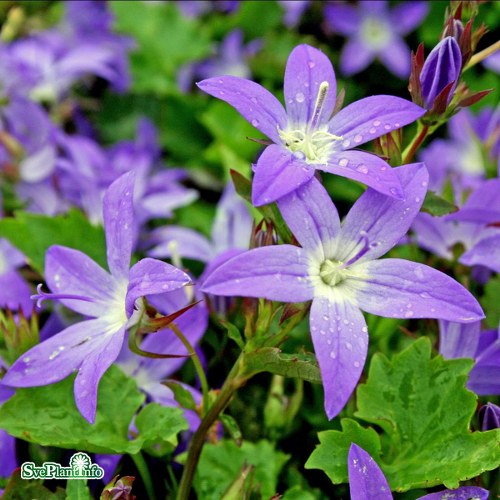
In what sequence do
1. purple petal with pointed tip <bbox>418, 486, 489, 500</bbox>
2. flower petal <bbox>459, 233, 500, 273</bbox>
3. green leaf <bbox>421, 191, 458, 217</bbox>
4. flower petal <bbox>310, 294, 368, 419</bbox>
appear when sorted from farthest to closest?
flower petal <bbox>459, 233, 500, 273</bbox>
green leaf <bbox>421, 191, 458, 217</bbox>
purple petal with pointed tip <bbox>418, 486, 489, 500</bbox>
flower petal <bbox>310, 294, 368, 419</bbox>

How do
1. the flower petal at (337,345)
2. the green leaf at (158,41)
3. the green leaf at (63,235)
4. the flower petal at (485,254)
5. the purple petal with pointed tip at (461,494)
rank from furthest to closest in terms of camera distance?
the green leaf at (158,41) → the green leaf at (63,235) → the flower petal at (485,254) → the purple petal with pointed tip at (461,494) → the flower petal at (337,345)

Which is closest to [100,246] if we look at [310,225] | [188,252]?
[188,252]

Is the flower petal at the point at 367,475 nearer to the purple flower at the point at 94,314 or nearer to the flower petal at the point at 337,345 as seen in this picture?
the flower petal at the point at 337,345

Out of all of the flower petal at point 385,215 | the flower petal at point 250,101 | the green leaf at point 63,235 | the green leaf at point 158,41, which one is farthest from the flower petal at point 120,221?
the green leaf at point 158,41

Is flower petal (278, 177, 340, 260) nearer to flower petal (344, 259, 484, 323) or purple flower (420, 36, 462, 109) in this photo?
flower petal (344, 259, 484, 323)

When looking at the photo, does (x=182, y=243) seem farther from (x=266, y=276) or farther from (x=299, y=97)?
(x=266, y=276)

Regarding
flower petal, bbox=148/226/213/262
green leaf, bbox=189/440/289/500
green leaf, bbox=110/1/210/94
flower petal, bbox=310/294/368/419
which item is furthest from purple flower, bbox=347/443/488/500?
green leaf, bbox=110/1/210/94

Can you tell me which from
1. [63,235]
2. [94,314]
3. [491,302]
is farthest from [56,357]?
[491,302]
